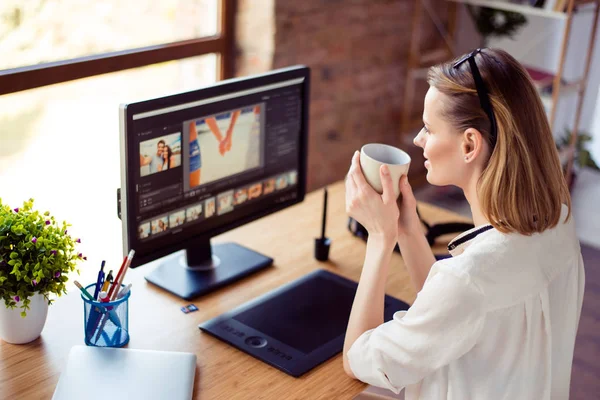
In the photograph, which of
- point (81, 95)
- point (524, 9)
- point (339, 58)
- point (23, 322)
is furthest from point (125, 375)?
point (524, 9)

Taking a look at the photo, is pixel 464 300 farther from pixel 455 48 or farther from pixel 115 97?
pixel 455 48

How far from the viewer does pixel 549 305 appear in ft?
4.23

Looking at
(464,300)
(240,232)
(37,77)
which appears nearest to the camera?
(464,300)

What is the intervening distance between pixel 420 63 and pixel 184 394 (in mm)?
2781

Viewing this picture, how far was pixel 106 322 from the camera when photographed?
1.39 meters

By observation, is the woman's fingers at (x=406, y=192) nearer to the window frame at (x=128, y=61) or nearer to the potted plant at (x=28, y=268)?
the potted plant at (x=28, y=268)

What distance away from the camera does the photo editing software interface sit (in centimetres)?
149

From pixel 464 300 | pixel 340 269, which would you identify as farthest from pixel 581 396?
pixel 464 300

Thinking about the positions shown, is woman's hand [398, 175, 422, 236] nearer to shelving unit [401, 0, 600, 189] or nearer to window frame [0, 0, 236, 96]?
window frame [0, 0, 236, 96]

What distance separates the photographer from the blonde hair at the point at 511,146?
119 cm

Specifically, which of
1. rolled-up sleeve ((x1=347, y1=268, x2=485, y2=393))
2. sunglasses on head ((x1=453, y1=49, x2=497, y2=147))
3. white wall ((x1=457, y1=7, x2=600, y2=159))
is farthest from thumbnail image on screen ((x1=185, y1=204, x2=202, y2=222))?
white wall ((x1=457, y1=7, x2=600, y2=159))

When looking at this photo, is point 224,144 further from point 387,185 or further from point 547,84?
point 547,84

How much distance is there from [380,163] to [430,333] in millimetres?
357

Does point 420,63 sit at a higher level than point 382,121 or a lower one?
higher
